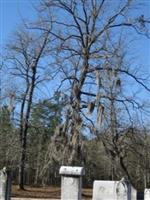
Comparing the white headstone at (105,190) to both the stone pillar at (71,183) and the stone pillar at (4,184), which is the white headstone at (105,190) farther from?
the stone pillar at (4,184)

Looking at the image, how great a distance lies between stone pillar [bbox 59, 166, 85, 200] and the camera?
11695 millimetres

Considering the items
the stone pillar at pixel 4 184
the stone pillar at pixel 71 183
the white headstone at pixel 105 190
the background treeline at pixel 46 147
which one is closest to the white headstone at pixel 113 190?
the white headstone at pixel 105 190

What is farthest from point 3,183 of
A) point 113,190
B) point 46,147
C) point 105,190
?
point 46,147

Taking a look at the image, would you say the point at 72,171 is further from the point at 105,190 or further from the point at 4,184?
the point at 4,184

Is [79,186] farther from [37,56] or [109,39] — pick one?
[37,56]

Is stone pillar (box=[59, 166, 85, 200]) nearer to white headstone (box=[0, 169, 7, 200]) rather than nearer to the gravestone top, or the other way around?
the gravestone top

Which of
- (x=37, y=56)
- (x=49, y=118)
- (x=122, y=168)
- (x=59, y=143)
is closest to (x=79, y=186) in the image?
(x=59, y=143)

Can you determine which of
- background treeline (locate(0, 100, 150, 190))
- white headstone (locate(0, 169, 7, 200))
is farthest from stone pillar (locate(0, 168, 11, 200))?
background treeline (locate(0, 100, 150, 190))

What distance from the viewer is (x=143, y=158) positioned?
27.7 meters

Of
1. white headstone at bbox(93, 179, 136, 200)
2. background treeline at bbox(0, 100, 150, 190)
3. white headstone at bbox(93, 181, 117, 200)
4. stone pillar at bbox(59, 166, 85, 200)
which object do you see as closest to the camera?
stone pillar at bbox(59, 166, 85, 200)

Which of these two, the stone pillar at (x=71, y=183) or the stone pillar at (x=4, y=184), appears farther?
the stone pillar at (x=4, y=184)

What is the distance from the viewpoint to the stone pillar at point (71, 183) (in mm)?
11695

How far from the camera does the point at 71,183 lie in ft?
38.4

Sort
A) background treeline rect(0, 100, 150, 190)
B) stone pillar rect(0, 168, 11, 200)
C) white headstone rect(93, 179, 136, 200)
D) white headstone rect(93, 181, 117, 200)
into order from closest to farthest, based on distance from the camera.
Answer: white headstone rect(93, 179, 136, 200) → white headstone rect(93, 181, 117, 200) → stone pillar rect(0, 168, 11, 200) → background treeline rect(0, 100, 150, 190)
